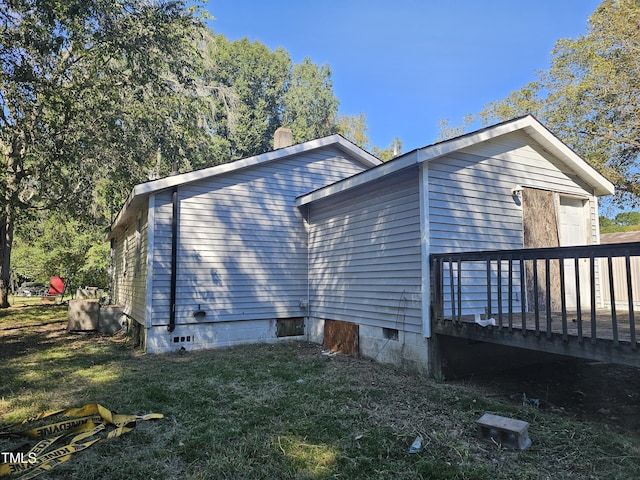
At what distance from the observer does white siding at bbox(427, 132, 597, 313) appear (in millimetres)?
6145

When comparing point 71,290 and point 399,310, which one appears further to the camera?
point 71,290

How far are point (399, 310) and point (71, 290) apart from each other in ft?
78.5

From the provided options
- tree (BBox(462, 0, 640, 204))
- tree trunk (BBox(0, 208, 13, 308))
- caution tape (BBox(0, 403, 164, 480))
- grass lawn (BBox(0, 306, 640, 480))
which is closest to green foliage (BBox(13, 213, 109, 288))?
tree trunk (BBox(0, 208, 13, 308))

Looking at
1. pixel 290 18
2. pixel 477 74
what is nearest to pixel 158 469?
pixel 290 18

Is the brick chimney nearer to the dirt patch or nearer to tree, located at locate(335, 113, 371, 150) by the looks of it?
the dirt patch

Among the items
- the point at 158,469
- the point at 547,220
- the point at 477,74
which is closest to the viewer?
the point at 158,469

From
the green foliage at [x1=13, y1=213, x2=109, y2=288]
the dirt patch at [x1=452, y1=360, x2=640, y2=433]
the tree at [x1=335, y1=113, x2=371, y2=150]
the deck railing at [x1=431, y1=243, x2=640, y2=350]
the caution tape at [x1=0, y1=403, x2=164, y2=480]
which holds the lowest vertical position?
the dirt patch at [x1=452, y1=360, x2=640, y2=433]

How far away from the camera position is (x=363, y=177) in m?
6.93

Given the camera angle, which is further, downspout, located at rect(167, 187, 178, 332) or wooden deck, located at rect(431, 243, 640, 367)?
downspout, located at rect(167, 187, 178, 332)

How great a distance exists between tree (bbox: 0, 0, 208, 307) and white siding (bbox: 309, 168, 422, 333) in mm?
5304

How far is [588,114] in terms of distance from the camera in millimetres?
14414

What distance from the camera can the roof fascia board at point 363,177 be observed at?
6012 millimetres

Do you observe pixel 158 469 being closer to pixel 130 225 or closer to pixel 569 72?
pixel 130 225

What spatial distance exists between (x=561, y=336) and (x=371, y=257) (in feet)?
11.3
